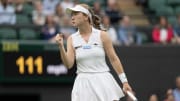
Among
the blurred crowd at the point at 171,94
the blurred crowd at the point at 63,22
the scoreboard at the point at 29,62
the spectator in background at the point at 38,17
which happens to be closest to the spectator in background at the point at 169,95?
the blurred crowd at the point at 171,94

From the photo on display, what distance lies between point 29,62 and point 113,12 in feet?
11.2

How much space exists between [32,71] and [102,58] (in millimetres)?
5949

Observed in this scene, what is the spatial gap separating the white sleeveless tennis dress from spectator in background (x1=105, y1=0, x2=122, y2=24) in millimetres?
8051

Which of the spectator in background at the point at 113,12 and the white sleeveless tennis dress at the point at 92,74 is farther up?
the white sleeveless tennis dress at the point at 92,74

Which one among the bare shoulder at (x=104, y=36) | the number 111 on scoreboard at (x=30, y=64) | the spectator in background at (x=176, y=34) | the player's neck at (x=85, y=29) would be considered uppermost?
the player's neck at (x=85, y=29)

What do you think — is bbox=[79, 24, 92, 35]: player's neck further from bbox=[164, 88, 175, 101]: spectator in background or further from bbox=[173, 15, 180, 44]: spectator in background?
bbox=[173, 15, 180, 44]: spectator in background

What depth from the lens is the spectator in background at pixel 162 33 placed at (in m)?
16.2

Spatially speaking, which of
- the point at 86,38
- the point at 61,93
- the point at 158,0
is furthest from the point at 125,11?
the point at 86,38

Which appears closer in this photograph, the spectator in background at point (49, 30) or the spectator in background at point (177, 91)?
the spectator in background at point (177, 91)

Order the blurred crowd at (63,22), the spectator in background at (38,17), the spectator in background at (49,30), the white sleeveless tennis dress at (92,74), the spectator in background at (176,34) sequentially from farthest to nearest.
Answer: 1. the spectator in background at (176,34)
2. the spectator in background at (38,17)
3. the blurred crowd at (63,22)
4. the spectator in background at (49,30)
5. the white sleeveless tennis dress at (92,74)

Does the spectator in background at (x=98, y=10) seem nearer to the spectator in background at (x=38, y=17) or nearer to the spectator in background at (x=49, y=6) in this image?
the spectator in background at (x=49, y=6)

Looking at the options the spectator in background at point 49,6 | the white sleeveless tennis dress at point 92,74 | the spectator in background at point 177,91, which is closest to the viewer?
the white sleeveless tennis dress at point 92,74

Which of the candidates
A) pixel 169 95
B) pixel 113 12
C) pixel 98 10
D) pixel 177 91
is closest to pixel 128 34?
pixel 98 10

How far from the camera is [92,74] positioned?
347 inches
